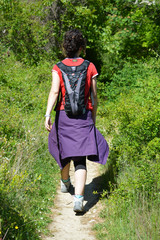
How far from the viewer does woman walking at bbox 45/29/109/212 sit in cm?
360

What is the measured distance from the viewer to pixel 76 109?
361 centimetres

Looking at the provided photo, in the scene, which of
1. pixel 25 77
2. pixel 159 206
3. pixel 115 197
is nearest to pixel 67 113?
pixel 115 197

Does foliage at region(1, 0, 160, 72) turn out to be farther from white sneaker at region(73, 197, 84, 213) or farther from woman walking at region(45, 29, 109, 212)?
white sneaker at region(73, 197, 84, 213)

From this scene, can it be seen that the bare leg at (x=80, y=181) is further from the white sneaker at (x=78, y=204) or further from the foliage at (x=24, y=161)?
the foliage at (x=24, y=161)

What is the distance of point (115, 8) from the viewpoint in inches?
448

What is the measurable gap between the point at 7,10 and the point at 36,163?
299 inches

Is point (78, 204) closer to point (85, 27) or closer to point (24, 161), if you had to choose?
point (24, 161)

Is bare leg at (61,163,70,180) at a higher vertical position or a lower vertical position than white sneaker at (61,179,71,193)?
higher

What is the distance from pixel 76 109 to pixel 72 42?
77cm

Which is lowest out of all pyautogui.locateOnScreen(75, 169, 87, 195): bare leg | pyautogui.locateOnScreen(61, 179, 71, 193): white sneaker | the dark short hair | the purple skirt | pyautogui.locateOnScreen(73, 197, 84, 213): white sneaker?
pyautogui.locateOnScreen(61, 179, 71, 193): white sneaker

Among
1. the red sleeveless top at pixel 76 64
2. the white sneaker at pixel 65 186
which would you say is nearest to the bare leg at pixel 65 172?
the white sneaker at pixel 65 186

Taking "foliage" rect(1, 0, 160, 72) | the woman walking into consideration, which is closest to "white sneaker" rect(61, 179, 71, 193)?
the woman walking

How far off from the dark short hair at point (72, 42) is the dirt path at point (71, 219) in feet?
6.13

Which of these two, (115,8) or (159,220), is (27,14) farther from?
(159,220)
